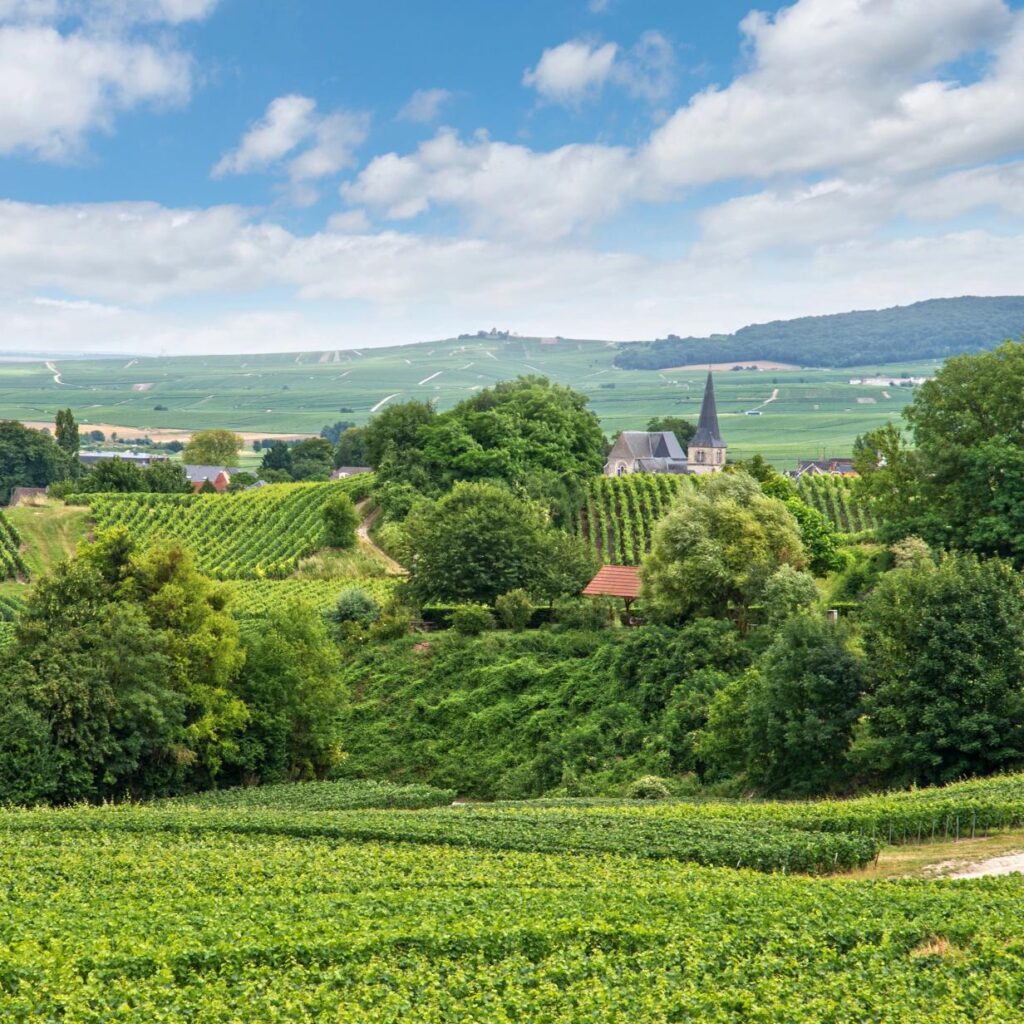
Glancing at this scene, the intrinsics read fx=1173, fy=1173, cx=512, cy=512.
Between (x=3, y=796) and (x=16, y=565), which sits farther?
(x=16, y=565)

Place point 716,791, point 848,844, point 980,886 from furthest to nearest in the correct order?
1. point 716,791
2. point 848,844
3. point 980,886

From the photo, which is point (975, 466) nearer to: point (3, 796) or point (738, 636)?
point (738, 636)

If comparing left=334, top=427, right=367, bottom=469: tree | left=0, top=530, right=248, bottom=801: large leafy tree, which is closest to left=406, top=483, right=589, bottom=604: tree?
left=0, top=530, right=248, bottom=801: large leafy tree

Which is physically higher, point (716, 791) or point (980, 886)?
point (980, 886)

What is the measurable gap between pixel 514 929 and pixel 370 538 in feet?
202

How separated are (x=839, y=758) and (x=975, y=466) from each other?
49.2 feet

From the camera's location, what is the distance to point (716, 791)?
3322cm

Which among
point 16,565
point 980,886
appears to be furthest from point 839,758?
point 16,565

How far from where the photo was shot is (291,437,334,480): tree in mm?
144875

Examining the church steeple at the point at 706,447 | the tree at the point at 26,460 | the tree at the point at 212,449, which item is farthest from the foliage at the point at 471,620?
the tree at the point at 212,449

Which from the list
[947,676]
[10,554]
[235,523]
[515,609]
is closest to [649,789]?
[947,676]

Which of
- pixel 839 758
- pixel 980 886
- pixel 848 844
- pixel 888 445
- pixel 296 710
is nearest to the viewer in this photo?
pixel 980 886

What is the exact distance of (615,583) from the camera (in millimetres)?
49750

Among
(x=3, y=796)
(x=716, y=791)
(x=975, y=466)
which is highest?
(x=975, y=466)
